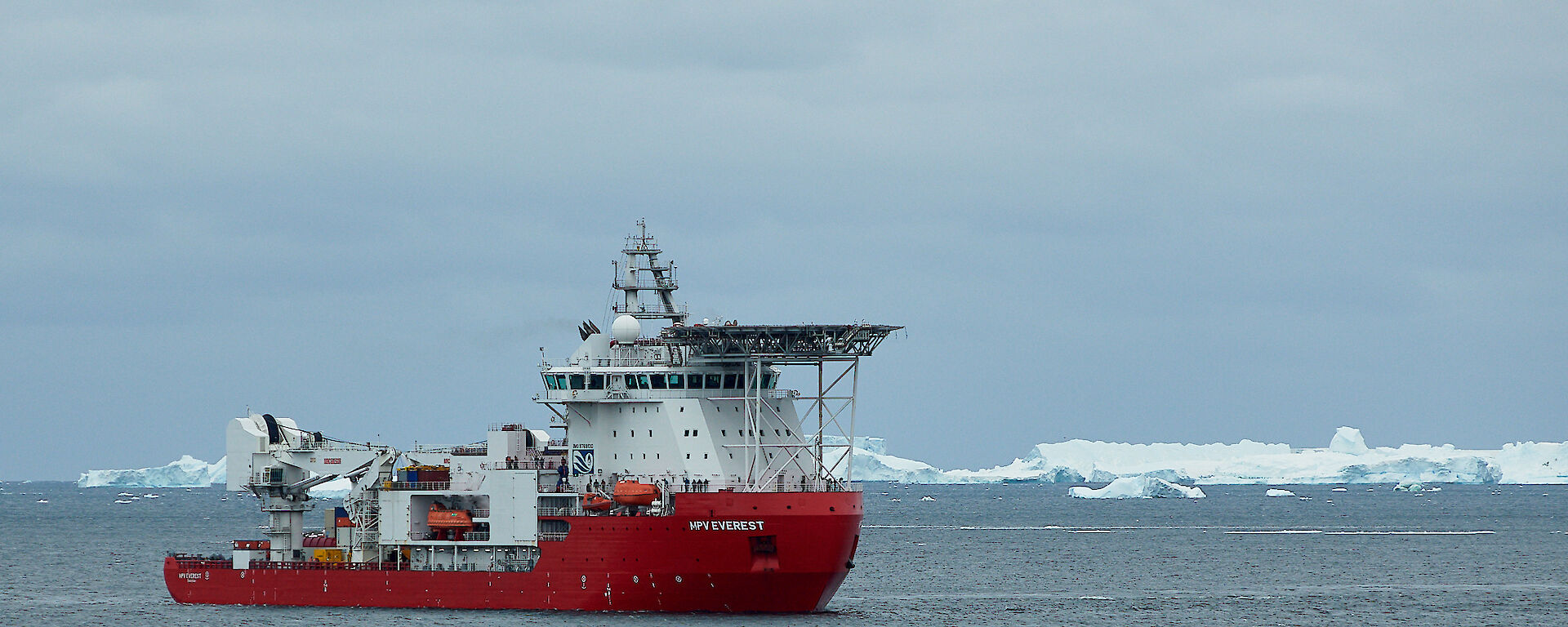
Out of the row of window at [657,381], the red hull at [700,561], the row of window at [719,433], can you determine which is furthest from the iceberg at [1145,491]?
the red hull at [700,561]

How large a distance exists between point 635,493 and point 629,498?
188 millimetres

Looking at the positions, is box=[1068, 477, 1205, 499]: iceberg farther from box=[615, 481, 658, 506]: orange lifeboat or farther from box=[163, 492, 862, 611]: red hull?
box=[615, 481, 658, 506]: orange lifeboat

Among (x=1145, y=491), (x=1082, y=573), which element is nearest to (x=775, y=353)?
(x=1082, y=573)

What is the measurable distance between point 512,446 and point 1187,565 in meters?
36.3

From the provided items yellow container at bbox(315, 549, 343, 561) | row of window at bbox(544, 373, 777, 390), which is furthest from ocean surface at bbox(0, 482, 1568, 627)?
row of window at bbox(544, 373, 777, 390)

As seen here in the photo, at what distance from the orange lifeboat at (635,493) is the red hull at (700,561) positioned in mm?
425

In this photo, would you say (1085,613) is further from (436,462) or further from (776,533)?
(436,462)

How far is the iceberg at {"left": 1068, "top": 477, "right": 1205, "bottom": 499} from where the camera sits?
171875 mm

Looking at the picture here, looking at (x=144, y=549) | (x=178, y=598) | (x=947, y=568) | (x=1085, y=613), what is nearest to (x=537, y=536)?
(x=178, y=598)

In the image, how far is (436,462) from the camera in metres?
49.3

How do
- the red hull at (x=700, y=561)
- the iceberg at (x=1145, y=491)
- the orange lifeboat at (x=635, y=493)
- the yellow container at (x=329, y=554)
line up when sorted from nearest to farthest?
the red hull at (x=700, y=561) → the orange lifeboat at (x=635, y=493) → the yellow container at (x=329, y=554) → the iceberg at (x=1145, y=491)

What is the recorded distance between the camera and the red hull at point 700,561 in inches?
1750

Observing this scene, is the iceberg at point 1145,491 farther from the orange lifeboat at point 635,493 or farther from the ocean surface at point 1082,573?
the orange lifeboat at point 635,493

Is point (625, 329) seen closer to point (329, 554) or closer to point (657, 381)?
point (657, 381)
